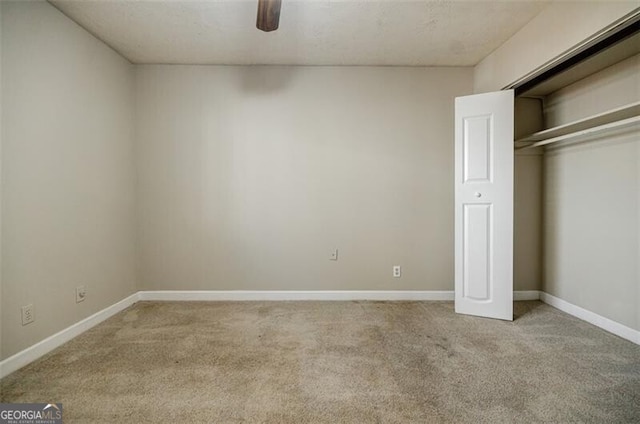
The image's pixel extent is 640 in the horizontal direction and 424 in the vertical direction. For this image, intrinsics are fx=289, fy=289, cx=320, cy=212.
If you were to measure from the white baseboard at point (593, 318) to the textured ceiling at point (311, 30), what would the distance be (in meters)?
2.50

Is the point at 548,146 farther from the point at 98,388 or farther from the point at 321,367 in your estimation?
the point at 98,388

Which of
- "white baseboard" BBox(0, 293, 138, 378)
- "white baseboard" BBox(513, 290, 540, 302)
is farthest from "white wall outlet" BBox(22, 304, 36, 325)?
"white baseboard" BBox(513, 290, 540, 302)

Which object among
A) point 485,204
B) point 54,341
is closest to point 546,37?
point 485,204

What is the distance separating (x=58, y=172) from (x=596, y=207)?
4.32 metres

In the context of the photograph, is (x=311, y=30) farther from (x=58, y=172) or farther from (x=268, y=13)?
(x=58, y=172)

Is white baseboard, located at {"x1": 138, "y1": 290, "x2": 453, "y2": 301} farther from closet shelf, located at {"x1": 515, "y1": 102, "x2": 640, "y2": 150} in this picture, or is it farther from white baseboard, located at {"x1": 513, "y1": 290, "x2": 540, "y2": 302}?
closet shelf, located at {"x1": 515, "y1": 102, "x2": 640, "y2": 150}

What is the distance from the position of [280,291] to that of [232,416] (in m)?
1.69

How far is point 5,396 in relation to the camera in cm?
158

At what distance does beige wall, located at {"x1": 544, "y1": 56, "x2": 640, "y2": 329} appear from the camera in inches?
87.7

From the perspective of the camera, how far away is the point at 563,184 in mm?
2799

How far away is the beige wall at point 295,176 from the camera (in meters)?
3.06

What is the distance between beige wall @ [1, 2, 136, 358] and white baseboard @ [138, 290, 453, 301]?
0.43 metres

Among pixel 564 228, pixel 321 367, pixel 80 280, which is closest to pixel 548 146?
pixel 564 228

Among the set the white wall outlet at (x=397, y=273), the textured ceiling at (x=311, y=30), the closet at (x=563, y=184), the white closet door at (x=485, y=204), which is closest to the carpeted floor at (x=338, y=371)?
the white closet door at (x=485, y=204)
